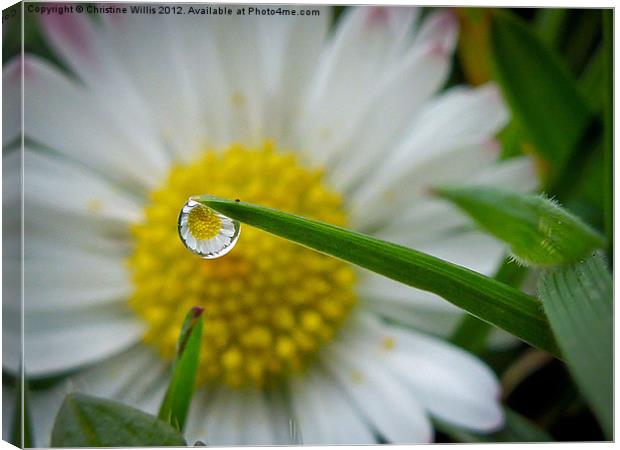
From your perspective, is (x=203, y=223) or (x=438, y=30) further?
(x=438, y=30)

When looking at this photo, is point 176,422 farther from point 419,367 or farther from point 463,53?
point 463,53

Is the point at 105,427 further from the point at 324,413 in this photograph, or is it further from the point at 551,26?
the point at 551,26

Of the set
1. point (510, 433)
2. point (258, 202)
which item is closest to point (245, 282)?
point (258, 202)

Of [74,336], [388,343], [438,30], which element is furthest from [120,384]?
[438,30]

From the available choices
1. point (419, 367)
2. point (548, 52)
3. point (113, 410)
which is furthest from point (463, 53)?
point (113, 410)

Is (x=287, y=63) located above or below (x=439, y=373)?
above

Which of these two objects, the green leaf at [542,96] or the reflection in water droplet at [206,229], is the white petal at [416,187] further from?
the reflection in water droplet at [206,229]

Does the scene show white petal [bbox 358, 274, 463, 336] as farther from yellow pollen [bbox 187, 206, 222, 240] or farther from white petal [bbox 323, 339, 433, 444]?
yellow pollen [bbox 187, 206, 222, 240]
